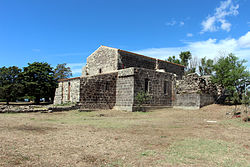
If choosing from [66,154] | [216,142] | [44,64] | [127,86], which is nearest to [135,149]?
[66,154]

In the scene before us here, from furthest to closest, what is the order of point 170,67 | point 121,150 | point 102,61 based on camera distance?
point 170,67, point 102,61, point 121,150

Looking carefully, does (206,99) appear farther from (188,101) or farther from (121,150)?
(121,150)

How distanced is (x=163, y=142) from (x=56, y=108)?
13.9m

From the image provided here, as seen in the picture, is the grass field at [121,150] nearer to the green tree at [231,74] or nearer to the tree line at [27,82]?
the green tree at [231,74]

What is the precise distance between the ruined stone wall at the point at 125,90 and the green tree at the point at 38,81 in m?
18.5

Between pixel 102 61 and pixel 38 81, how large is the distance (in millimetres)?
15757

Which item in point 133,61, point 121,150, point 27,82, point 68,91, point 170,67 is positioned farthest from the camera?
point 27,82

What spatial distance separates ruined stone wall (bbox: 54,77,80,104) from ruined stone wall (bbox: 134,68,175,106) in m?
9.80

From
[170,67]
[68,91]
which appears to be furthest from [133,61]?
[68,91]

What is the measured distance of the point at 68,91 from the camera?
28.0 m

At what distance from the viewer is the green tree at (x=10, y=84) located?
32.8 meters

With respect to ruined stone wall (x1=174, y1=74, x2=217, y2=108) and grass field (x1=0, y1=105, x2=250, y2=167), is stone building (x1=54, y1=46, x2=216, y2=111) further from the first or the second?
grass field (x1=0, y1=105, x2=250, y2=167)

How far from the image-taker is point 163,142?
7121mm

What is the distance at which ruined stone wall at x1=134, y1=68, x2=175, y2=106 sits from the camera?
1964 cm
